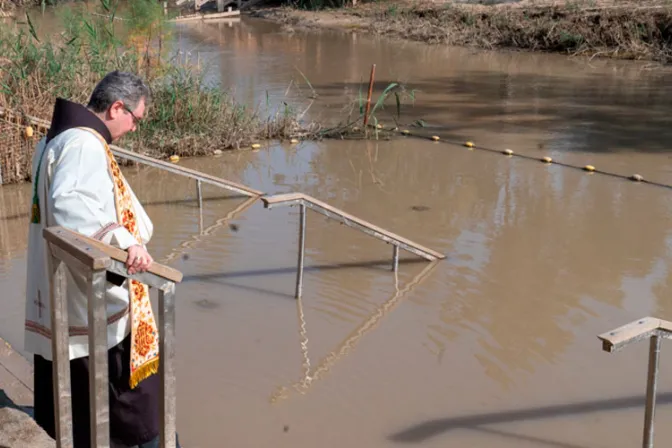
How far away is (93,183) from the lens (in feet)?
9.07

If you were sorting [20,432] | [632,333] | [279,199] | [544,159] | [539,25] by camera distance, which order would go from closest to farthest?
[632,333] < [20,432] < [279,199] < [544,159] < [539,25]

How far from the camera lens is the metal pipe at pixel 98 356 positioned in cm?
224

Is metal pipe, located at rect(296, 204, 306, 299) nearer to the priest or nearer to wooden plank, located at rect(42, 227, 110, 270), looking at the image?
the priest

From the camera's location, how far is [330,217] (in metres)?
6.07

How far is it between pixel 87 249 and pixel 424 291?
4287 mm

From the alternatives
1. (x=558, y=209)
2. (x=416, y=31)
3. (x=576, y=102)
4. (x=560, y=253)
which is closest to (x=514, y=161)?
(x=558, y=209)

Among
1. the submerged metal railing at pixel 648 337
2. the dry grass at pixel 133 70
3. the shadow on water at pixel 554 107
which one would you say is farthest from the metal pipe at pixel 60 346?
the shadow on water at pixel 554 107

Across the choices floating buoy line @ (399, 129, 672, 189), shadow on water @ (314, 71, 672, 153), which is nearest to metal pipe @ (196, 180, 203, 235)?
floating buoy line @ (399, 129, 672, 189)

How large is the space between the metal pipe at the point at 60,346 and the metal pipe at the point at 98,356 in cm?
15

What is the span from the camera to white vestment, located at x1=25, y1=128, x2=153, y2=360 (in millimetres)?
2715

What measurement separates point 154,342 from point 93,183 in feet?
2.09

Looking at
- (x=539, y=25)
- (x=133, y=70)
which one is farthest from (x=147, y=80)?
(x=539, y=25)

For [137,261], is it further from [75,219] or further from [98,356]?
[75,219]

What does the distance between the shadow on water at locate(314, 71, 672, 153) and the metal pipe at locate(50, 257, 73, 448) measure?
30.2 ft
